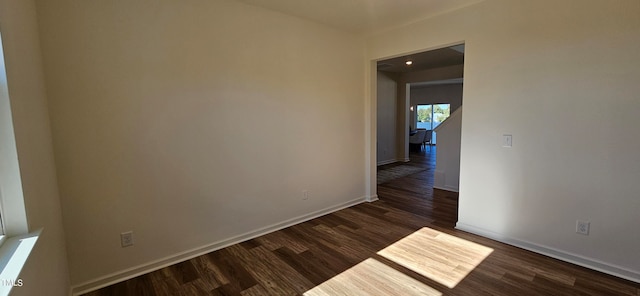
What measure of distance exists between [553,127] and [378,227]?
1971 millimetres

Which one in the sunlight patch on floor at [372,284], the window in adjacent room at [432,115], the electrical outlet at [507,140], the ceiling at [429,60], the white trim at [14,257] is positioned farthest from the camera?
the window in adjacent room at [432,115]

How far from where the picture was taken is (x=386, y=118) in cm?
743

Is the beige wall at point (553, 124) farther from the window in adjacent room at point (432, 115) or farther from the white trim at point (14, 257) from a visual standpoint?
the window in adjacent room at point (432, 115)

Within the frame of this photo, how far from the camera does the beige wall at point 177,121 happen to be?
1976 millimetres

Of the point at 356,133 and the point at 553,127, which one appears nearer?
the point at 553,127

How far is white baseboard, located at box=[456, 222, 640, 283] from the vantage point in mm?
2160

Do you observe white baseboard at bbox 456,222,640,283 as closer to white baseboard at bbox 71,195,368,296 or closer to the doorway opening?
the doorway opening

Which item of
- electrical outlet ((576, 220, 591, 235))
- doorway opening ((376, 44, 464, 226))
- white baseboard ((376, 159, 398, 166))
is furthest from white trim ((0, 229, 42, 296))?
white baseboard ((376, 159, 398, 166))

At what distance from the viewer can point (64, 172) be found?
1.95 m

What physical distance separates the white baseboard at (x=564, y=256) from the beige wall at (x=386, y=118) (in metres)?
4.39

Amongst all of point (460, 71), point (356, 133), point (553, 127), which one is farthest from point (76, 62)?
point (460, 71)

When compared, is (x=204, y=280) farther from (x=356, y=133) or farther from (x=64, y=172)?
(x=356, y=133)

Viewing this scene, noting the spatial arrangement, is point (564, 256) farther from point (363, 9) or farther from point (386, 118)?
point (386, 118)

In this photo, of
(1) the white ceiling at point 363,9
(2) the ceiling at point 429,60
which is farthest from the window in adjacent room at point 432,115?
(1) the white ceiling at point 363,9
